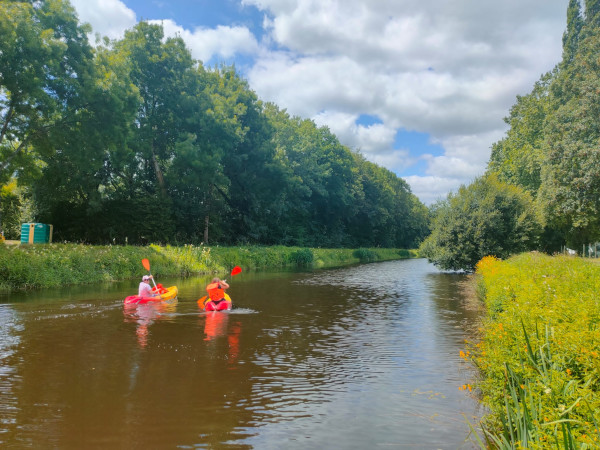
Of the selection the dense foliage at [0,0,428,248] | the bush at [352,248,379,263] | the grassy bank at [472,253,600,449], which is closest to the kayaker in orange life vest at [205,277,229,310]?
the grassy bank at [472,253,600,449]

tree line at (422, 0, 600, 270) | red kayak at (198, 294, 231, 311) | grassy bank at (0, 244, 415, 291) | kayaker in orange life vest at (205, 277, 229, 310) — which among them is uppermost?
tree line at (422, 0, 600, 270)

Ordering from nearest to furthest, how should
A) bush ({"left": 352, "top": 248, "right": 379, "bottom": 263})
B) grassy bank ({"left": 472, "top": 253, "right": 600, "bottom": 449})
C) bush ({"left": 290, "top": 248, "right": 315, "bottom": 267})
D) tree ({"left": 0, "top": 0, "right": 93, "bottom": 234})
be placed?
grassy bank ({"left": 472, "top": 253, "right": 600, "bottom": 449}) < tree ({"left": 0, "top": 0, "right": 93, "bottom": 234}) < bush ({"left": 290, "top": 248, "right": 315, "bottom": 267}) < bush ({"left": 352, "top": 248, "right": 379, "bottom": 263})

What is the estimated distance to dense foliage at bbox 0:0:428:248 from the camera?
82.9 feet

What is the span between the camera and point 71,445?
535 cm

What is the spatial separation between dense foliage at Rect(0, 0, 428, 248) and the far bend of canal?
45.8ft

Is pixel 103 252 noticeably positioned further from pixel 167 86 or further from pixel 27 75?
pixel 167 86

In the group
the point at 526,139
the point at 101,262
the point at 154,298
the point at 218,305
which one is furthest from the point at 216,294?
the point at 526,139

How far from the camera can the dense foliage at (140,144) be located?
82.9 ft

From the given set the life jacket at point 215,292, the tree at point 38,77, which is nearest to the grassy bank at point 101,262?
the tree at point 38,77

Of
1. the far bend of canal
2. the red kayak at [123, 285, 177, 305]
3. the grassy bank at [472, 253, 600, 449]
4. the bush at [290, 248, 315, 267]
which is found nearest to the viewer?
the grassy bank at [472, 253, 600, 449]

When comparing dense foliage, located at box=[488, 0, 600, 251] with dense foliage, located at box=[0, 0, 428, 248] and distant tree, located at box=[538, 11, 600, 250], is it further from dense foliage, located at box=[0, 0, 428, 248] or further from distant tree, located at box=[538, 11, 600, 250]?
dense foliage, located at box=[0, 0, 428, 248]

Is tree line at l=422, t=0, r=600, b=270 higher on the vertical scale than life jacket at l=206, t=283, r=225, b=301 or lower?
higher

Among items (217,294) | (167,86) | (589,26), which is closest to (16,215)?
(167,86)

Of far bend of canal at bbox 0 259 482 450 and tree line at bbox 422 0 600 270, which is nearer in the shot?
far bend of canal at bbox 0 259 482 450
